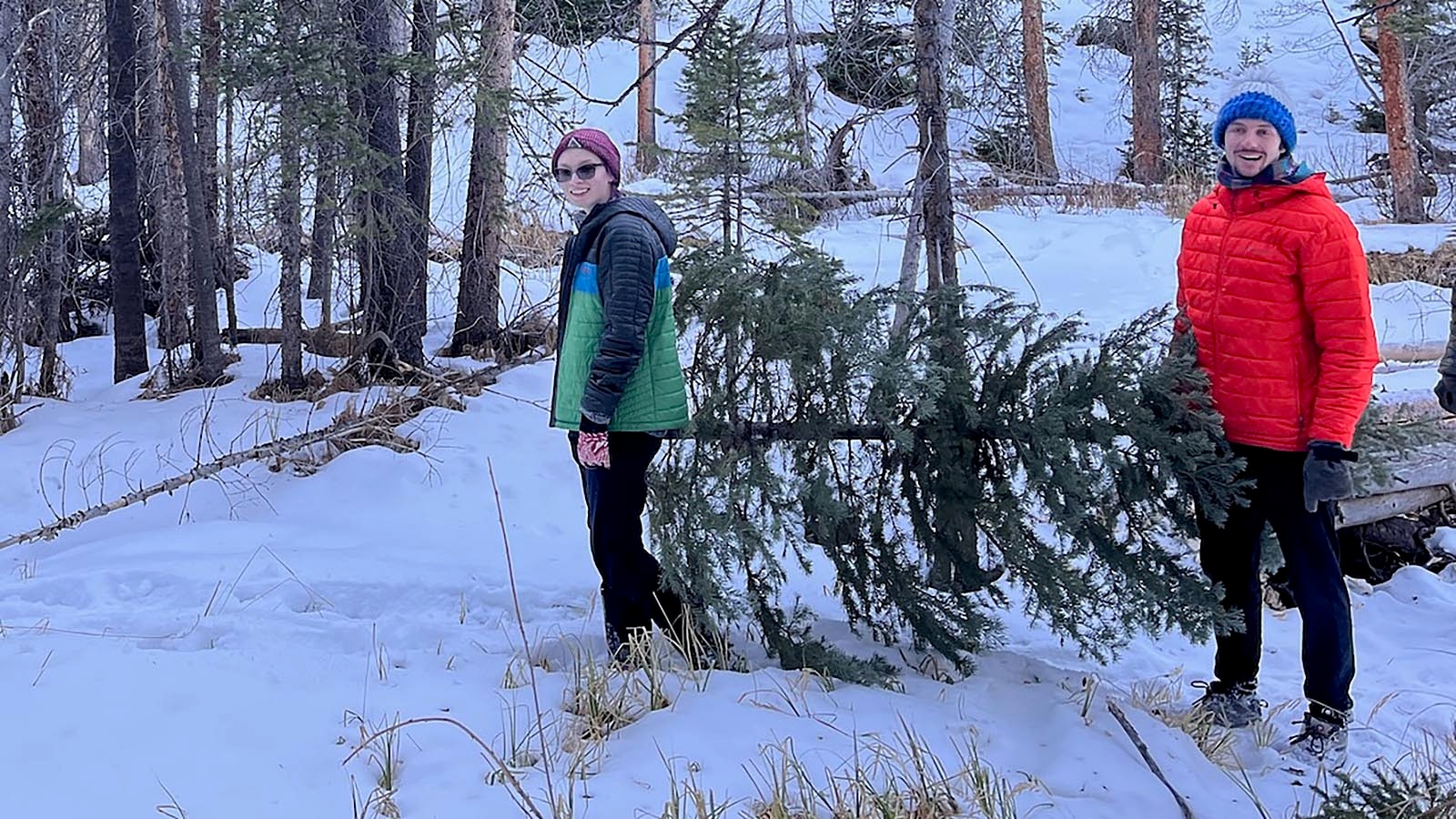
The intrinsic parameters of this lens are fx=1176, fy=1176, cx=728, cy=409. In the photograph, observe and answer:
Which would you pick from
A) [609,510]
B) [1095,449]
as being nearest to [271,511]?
[609,510]

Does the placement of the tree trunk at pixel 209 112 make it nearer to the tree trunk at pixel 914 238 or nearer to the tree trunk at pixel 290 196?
the tree trunk at pixel 290 196

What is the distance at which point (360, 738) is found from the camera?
3402 mm

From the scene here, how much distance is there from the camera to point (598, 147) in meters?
3.85

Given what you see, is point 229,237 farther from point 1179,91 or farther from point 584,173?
point 1179,91

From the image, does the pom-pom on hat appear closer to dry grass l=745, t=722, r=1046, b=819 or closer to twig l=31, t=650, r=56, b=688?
dry grass l=745, t=722, r=1046, b=819

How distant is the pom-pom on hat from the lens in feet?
12.6

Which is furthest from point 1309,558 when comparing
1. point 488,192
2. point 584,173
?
point 488,192

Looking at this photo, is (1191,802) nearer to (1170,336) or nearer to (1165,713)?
(1165,713)

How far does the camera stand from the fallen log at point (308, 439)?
5521mm

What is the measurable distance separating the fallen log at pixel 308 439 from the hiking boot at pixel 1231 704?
4.67 m

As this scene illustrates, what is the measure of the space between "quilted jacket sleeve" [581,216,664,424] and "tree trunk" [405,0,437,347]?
3837mm

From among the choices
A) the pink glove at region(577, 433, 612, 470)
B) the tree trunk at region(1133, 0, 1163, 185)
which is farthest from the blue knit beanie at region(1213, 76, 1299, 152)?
the tree trunk at region(1133, 0, 1163, 185)

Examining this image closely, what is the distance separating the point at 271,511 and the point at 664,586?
3225mm

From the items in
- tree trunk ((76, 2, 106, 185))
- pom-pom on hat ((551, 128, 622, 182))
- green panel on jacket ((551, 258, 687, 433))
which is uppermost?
tree trunk ((76, 2, 106, 185))
